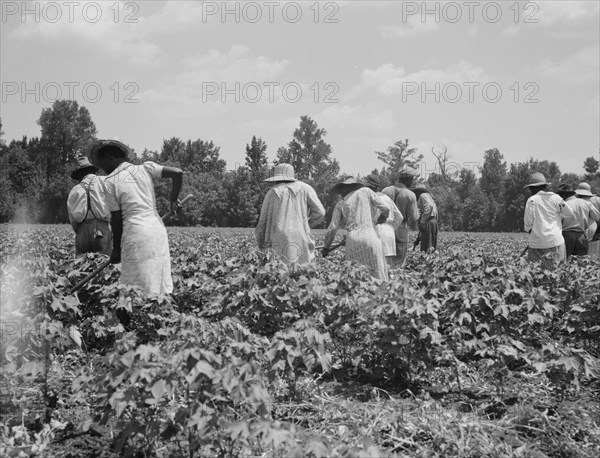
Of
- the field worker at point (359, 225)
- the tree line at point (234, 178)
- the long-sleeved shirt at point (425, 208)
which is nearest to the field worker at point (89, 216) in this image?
the field worker at point (359, 225)

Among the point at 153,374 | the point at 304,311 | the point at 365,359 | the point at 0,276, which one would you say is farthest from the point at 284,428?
Result: the point at 0,276

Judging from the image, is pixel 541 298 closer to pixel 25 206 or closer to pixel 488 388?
pixel 488 388

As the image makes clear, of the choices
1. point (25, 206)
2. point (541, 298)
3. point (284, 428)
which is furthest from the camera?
point (25, 206)

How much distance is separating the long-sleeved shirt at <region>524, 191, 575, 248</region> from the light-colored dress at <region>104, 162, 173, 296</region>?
4805mm

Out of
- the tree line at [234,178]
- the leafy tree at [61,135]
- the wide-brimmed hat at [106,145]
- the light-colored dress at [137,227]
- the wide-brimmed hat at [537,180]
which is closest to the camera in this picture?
the light-colored dress at [137,227]

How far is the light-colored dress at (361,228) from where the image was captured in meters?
6.36

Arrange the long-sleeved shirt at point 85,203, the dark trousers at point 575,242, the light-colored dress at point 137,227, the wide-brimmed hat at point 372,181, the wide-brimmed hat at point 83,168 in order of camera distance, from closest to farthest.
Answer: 1. the light-colored dress at point 137,227
2. the long-sleeved shirt at point 85,203
3. the wide-brimmed hat at point 83,168
4. the wide-brimmed hat at point 372,181
5. the dark trousers at point 575,242

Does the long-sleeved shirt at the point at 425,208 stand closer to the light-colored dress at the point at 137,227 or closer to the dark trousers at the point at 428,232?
the dark trousers at the point at 428,232

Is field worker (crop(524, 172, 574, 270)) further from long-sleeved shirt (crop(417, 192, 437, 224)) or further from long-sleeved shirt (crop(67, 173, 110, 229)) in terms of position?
long-sleeved shirt (crop(67, 173, 110, 229))

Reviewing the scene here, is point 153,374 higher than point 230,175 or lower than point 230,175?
lower

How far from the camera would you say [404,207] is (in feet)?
27.6

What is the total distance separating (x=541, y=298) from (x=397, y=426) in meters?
1.71

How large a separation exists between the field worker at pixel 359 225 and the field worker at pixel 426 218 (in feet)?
8.09

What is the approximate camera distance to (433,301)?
394 cm
